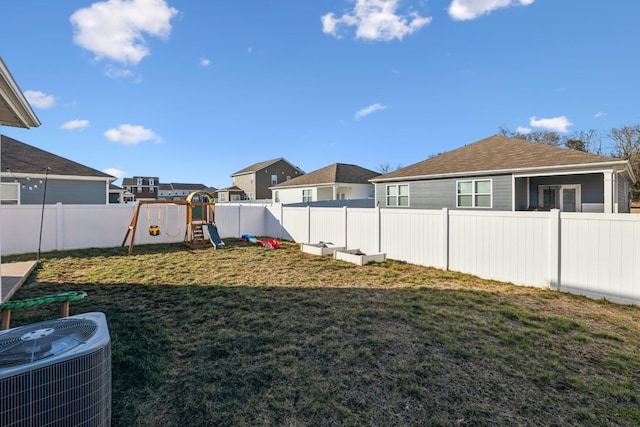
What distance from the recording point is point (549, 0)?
9797mm

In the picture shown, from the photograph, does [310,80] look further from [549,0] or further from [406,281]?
[406,281]

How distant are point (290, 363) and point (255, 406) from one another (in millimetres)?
694

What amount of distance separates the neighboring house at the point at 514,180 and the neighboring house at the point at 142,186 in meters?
60.1

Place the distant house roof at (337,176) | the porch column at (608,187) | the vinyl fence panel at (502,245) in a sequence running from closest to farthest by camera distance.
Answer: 1. the vinyl fence panel at (502,245)
2. the porch column at (608,187)
3. the distant house roof at (337,176)

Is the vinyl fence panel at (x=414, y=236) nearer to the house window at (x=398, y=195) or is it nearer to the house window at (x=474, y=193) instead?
the house window at (x=474, y=193)

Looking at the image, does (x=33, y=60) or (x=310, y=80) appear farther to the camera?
(x=310, y=80)

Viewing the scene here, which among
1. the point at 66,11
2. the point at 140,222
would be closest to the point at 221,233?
the point at 140,222

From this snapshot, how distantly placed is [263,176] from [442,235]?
31.8 metres

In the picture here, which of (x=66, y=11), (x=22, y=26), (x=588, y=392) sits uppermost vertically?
(x=66, y=11)

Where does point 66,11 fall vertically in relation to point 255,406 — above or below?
above

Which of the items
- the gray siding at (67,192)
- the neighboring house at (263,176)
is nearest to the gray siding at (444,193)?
the gray siding at (67,192)

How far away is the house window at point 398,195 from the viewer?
15.7 metres

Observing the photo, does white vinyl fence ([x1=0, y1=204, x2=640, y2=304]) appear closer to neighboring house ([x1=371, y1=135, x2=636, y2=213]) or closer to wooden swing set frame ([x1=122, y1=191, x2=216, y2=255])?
wooden swing set frame ([x1=122, y1=191, x2=216, y2=255])

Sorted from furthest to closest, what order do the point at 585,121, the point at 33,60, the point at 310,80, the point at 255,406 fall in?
the point at 585,121 → the point at 310,80 → the point at 33,60 → the point at 255,406
